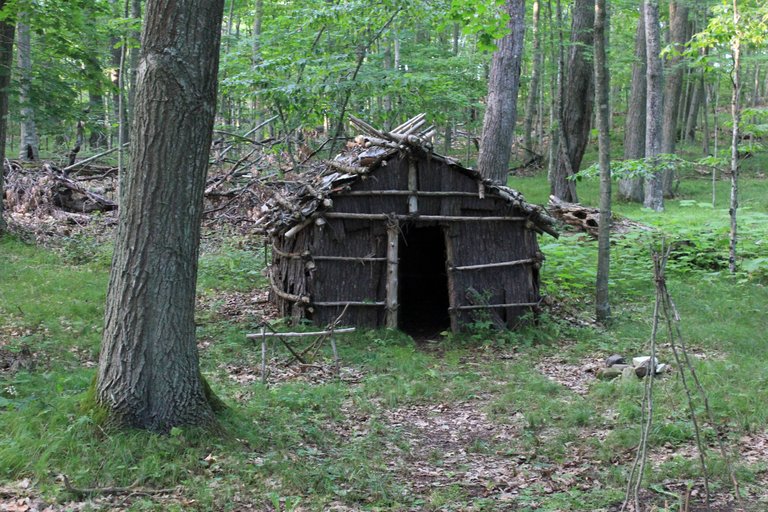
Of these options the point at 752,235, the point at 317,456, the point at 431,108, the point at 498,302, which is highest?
the point at 431,108

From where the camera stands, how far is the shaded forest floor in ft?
15.5

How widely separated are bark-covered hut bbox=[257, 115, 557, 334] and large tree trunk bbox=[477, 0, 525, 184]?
2.47 metres

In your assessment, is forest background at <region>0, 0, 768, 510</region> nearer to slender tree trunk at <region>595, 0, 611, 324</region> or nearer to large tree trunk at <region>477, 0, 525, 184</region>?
slender tree trunk at <region>595, 0, 611, 324</region>

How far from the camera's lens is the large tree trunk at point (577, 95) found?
15.8 m

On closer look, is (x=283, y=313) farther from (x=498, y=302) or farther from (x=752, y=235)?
(x=752, y=235)

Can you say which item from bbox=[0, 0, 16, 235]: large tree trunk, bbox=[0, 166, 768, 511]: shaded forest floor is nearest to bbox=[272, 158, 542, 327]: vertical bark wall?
bbox=[0, 166, 768, 511]: shaded forest floor

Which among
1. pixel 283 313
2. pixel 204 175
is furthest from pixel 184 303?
pixel 283 313

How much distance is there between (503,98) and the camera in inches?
481

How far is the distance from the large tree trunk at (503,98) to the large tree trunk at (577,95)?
389 cm

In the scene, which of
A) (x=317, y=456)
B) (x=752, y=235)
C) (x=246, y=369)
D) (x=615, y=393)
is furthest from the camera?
(x=752, y=235)

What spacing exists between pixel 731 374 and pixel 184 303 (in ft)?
18.1

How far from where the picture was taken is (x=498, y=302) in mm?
10266

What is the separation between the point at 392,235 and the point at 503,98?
156 inches

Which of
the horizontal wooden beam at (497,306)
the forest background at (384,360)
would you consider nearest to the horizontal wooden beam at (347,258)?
the forest background at (384,360)
